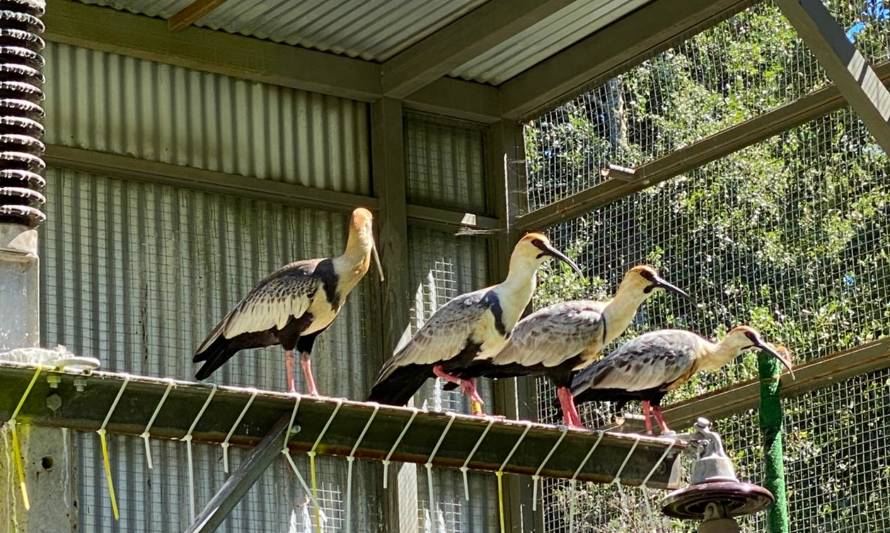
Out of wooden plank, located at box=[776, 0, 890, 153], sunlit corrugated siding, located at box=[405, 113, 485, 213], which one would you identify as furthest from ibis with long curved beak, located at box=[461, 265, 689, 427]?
sunlit corrugated siding, located at box=[405, 113, 485, 213]

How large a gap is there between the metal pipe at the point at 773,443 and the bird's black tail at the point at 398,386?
2.08 m

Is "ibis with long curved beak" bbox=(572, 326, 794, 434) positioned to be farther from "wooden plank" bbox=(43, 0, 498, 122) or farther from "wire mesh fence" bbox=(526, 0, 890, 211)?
"wooden plank" bbox=(43, 0, 498, 122)

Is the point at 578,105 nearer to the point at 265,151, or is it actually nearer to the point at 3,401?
the point at 265,151

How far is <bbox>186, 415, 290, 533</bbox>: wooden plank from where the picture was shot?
838 centimetres

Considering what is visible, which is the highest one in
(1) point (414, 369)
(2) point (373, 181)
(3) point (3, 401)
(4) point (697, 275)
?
(2) point (373, 181)

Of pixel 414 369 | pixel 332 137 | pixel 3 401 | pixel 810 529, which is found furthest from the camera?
pixel 332 137

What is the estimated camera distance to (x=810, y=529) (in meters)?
12.8

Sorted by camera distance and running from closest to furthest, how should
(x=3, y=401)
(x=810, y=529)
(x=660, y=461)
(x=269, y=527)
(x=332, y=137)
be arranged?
1. (x=3, y=401)
2. (x=660, y=461)
3. (x=810, y=529)
4. (x=269, y=527)
5. (x=332, y=137)

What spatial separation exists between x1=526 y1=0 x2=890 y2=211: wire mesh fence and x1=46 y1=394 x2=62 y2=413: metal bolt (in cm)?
685

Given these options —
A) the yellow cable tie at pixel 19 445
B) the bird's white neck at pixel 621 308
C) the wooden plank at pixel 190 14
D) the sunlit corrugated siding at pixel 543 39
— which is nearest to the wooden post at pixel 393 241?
the sunlit corrugated siding at pixel 543 39

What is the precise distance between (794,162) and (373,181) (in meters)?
3.25

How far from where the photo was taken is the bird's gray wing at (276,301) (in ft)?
38.0

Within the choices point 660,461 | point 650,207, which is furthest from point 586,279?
point 660,461

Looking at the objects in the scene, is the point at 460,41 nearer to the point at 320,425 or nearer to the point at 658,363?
the point at 658,363
